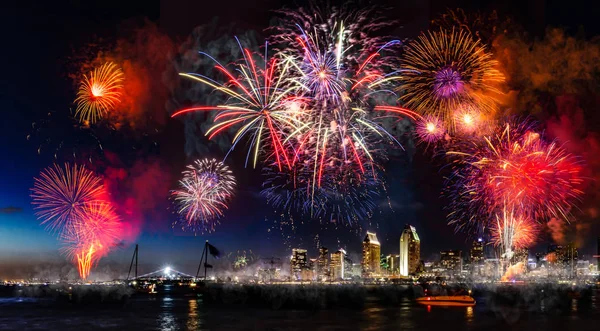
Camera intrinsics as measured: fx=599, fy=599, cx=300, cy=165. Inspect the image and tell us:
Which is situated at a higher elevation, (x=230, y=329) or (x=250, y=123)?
(x=250, y=123)

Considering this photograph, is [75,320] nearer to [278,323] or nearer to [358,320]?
[278,323]

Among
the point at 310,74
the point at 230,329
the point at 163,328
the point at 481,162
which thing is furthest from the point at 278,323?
the point at 310,74

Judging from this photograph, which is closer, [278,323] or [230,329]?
[230,329]

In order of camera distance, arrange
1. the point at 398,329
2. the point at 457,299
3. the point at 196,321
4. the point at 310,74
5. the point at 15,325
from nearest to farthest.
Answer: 1. the point at 310,74
2. the point at 398,329
3. the point at 15,325
4. the point at 196,321
5. the point at 457,299

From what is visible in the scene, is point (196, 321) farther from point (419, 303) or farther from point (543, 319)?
point (419, 303)

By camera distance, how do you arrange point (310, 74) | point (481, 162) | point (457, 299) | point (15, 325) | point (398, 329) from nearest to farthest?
point (310, 74) → point (481, 162) → point (398, 329) → point (15, 325) → point (457, 299)

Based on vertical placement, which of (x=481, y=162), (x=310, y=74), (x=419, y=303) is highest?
(x=310, y=74)

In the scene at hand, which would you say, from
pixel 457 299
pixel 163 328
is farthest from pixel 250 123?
pixel 457 299

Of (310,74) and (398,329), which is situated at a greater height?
(310,74)

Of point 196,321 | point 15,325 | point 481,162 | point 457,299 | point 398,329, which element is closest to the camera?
point 481,162
